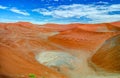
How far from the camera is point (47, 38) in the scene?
559cm

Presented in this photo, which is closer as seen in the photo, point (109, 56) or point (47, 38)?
point (109, 56)

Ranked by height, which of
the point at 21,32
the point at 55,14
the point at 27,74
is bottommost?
the point at 27,74

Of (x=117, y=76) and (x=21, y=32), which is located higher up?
(x=21, y=32)

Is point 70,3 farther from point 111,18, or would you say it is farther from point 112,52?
point 112,52

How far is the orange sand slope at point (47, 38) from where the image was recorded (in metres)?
5.50

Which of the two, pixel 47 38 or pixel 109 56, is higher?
pixel 47 38

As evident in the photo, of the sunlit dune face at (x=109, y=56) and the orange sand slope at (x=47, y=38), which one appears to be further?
the orange sand slope at (x=47, y=38)

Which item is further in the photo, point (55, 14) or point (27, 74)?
point (55, 14)

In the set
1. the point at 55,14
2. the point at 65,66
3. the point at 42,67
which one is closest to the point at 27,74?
the point at 42,67

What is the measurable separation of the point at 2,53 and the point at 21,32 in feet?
1.66

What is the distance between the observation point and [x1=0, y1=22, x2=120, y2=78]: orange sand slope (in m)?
5.50

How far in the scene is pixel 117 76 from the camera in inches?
211

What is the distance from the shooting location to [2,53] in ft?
18.0

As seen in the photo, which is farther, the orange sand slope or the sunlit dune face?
the orange sand slope
